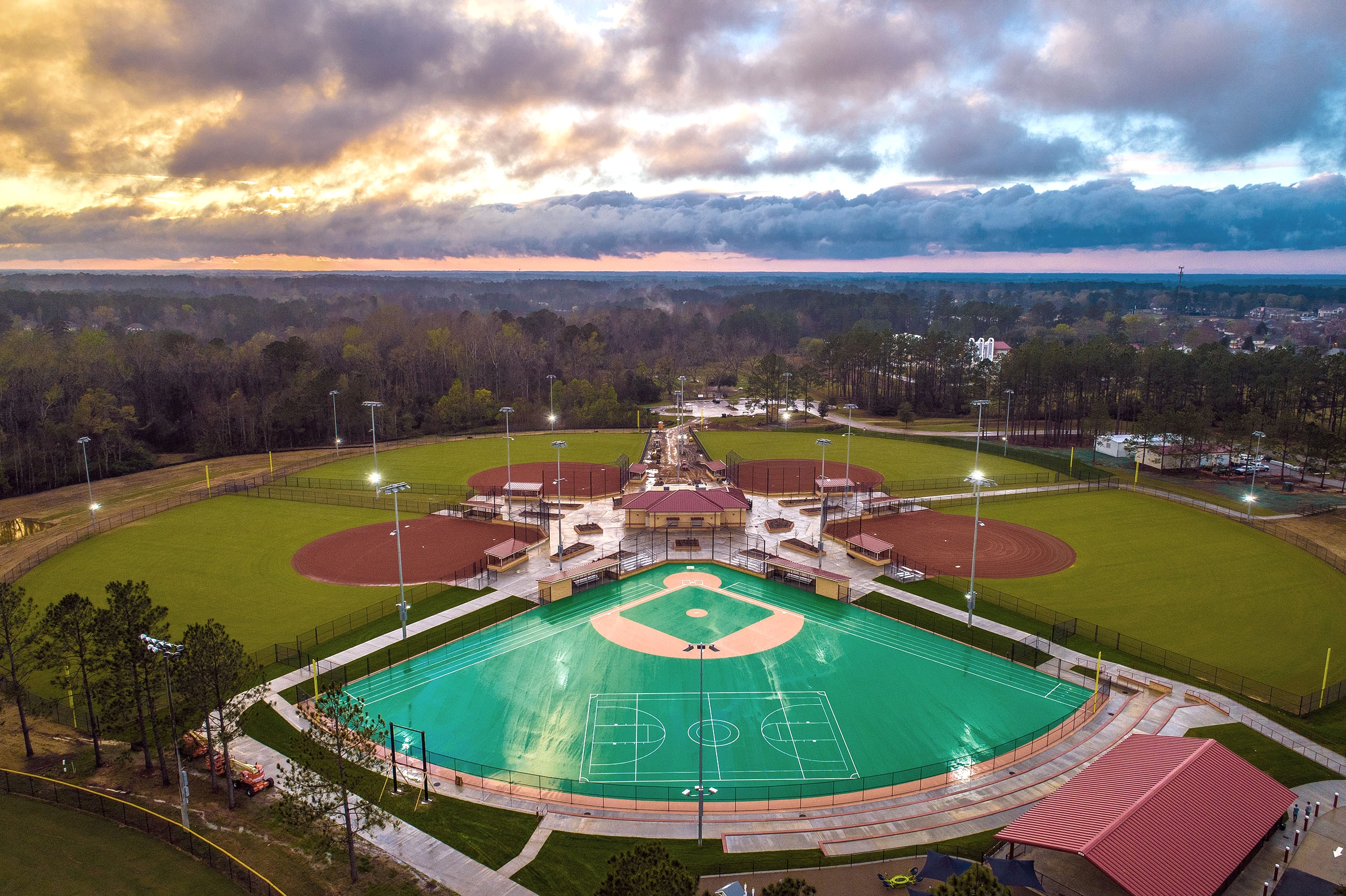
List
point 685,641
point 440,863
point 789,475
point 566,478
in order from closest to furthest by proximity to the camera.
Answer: point 440,863, point 685,641, point 566,478, point 789,475

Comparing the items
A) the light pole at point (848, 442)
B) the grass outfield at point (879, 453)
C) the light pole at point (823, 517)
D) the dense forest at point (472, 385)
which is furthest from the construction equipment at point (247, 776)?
the dense forest at point (472, 385)

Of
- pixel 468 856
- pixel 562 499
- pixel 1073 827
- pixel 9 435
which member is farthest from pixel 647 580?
pixel 9 435

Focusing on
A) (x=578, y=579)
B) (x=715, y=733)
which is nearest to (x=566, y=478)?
(x=578, y=579)

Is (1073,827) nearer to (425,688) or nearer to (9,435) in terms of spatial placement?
(425,688)

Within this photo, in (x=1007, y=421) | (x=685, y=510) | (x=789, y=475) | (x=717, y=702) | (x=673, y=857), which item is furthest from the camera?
(x=1007, y=421)

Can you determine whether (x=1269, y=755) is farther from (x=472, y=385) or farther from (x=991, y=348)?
(x=991, y=348)

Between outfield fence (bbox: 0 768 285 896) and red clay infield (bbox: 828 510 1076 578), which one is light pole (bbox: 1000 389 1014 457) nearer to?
red clay infield (bbox: 828 510 1076 578)
